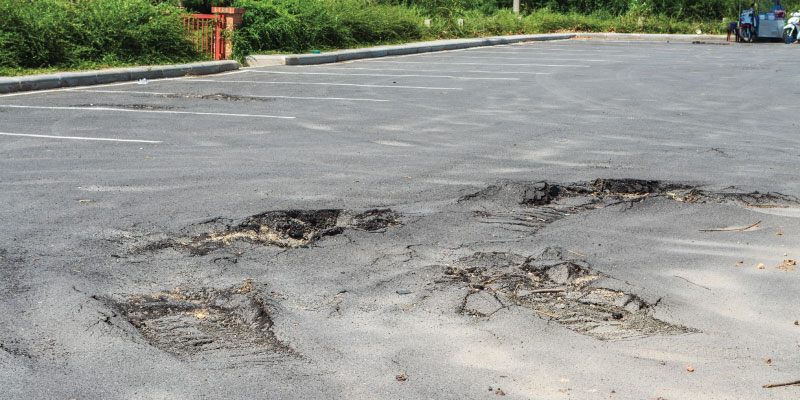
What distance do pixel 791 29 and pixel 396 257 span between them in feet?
94.5

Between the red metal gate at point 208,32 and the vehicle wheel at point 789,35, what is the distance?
2082cm

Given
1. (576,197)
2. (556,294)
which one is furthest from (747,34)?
(556,294)

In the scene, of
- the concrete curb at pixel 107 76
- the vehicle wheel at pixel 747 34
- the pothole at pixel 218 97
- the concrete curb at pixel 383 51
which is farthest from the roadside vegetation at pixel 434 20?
the pothole at pixel 218 97

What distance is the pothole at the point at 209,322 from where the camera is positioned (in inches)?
164

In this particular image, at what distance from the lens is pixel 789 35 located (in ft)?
98.7

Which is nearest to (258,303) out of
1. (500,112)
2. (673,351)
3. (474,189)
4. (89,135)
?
(673,351)

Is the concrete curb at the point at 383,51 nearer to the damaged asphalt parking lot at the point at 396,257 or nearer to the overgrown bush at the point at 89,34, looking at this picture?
the overgrown bush at the point at 89,34

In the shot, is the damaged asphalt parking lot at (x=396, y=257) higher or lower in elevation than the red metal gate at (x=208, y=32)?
lower

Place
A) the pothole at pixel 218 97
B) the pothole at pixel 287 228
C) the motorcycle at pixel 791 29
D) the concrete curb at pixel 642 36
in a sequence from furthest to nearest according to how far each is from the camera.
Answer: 1. the concrete curb at pixel 642 36
2. the motorcycle at pixel 791 29
3. the pothole at pixel 218 97
4. the pothole at pixel 287 228

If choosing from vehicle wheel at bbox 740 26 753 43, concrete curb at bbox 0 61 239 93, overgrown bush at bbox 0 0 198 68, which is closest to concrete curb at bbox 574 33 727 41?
vehicle wheel at bbox 740 26 753 43


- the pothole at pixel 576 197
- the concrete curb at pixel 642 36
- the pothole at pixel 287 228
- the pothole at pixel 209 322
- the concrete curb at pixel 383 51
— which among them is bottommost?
the pothole at pixel 209 322

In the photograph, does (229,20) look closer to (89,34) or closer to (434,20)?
(89,34)

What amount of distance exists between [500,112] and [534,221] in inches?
237

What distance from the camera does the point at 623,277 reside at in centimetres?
521
